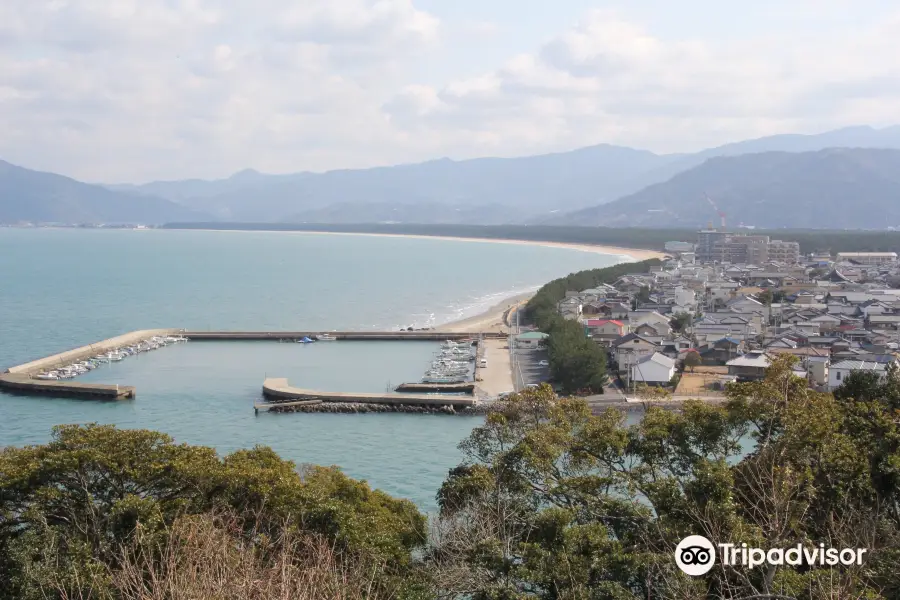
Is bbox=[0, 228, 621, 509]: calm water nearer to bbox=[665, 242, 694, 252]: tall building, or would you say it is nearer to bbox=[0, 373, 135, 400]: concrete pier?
bbox=[0, 373, 135, 400]: concrete pier

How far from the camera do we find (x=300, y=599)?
4.15 meters

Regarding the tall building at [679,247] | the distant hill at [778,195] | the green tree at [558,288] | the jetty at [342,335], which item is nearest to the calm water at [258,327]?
the jetty at [342,335]

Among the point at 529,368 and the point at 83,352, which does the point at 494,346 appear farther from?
the point at 83,352

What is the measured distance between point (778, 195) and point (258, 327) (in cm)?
11443

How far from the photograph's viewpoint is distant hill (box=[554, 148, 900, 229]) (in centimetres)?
12169

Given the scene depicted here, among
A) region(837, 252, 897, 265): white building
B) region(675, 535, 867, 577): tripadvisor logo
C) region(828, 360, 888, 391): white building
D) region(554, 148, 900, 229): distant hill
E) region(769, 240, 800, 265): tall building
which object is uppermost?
region(554, 148, 900, 229): distant hill

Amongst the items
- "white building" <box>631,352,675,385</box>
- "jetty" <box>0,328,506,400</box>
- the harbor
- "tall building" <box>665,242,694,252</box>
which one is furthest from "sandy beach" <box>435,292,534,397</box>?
"tall building" <box>665,242,694,252</box>

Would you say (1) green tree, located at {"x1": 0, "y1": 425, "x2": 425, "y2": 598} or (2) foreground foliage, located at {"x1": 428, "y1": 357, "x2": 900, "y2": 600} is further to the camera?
(1) green tree, located at {"x1": 0, "y1": 425, "x2": 425, "y2": 598}

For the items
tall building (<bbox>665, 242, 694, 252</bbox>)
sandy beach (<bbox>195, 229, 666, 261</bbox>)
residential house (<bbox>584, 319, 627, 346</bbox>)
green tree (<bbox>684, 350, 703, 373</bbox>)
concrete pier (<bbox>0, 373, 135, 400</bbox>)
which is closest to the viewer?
concrete pier (<bbox>0, 373, 135, 400</bbox>)

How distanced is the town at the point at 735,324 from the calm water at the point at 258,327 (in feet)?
16.3

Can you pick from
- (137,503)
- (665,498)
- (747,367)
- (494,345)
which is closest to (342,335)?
(494,345)

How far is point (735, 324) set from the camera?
86.5 feet

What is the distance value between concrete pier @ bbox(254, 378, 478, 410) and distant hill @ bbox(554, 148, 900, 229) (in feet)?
371

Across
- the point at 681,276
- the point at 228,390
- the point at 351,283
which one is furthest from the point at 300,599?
the point at 351,283
